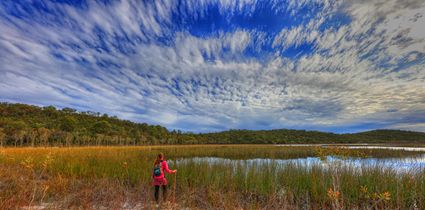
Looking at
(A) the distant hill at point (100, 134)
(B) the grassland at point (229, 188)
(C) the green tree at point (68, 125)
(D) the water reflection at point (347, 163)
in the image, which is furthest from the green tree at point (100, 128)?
(D) the water reflection at point (347, 163)

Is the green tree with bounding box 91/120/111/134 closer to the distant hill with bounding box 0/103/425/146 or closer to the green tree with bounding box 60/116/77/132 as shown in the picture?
the distant hill with bounding box 0/103/425/146

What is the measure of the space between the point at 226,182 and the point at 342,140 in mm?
87818

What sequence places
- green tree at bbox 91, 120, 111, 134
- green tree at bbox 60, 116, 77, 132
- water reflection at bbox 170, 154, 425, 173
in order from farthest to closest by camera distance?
green tree at bbox 91, 120, 111, 134 < green tree at bbox 60, 116, 77, 132 < water reflection at bbox 170, 154, 425, 173

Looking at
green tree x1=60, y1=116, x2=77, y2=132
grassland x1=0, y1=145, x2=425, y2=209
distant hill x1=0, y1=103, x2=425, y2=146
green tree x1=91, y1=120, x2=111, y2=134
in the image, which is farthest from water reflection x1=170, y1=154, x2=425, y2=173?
green tree x1=60, y1=116, x2=77, y2=132

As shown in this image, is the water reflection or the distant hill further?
the distant hill

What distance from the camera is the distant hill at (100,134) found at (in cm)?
4866

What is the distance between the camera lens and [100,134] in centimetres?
5791

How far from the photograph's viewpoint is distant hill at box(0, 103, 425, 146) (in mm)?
48656

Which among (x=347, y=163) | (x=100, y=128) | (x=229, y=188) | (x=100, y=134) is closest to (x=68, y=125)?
(x=100, y=128)

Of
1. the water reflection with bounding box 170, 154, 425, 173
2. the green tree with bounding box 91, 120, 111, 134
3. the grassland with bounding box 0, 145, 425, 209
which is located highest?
the green tree with bounding box 91, 120, 111, 134

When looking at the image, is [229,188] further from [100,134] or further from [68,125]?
[68,125]

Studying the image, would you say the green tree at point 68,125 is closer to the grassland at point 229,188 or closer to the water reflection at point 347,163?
the grassland at point 229,188

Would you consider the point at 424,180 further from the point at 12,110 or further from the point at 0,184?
the point at 12,110

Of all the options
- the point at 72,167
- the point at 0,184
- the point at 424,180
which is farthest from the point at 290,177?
the point at 0,184
